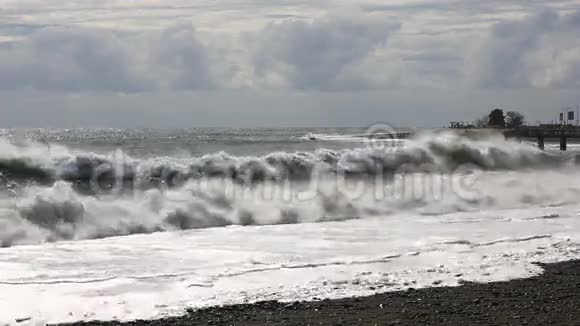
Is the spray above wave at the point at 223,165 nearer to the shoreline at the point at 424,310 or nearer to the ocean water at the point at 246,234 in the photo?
the ocean water at the point at 246,234

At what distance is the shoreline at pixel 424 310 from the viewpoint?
6910mm

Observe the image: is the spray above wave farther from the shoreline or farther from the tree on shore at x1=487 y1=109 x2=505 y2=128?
the tree on shore at x1=487 y1=109 x2=505 y2=128

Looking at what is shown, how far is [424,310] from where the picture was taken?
7.27 metres

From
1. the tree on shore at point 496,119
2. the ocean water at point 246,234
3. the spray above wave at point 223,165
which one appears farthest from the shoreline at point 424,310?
the tree on shore at point 496,119

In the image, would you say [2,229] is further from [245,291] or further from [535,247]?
[535,247]

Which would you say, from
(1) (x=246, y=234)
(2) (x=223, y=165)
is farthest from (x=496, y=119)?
(1) (x=246, y=234)

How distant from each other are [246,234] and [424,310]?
6.11 m

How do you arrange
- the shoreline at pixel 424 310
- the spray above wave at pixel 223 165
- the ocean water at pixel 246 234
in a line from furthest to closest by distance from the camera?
the spray above wave at pixel 223 165
the ocean water at pixel 246 234
the shoreline at pixel 424 310

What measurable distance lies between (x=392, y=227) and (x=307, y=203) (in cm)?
410

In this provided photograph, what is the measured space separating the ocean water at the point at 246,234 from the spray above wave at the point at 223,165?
0.11m

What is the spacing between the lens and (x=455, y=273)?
910 centimetres

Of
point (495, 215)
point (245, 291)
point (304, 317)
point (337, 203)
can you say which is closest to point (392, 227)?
point (495, 215)

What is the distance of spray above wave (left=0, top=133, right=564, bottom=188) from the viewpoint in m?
26.4

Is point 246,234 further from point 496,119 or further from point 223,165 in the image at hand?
point 496,119
